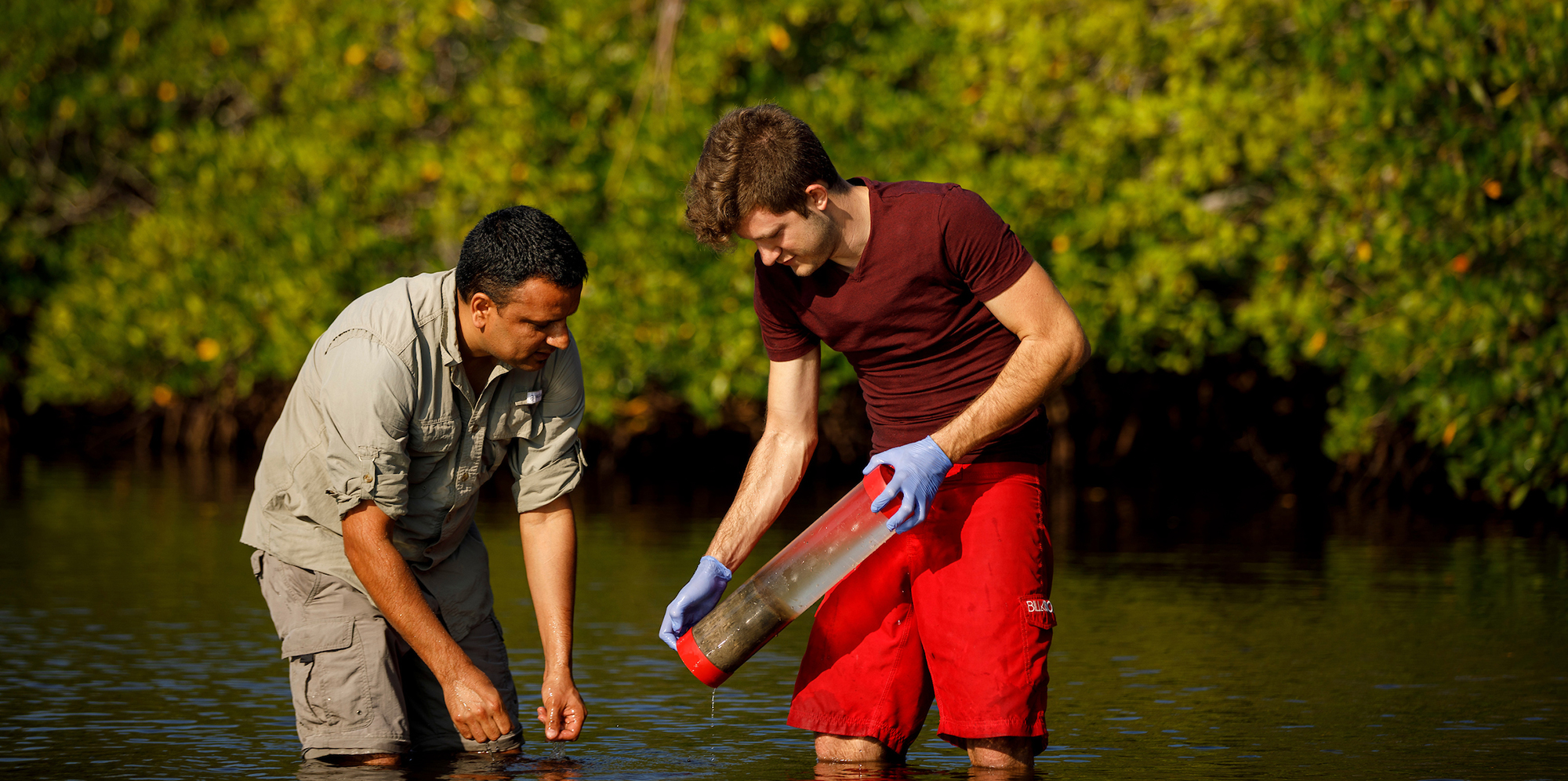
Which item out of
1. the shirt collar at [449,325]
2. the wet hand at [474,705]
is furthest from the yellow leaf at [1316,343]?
the wet hand at [474,705]

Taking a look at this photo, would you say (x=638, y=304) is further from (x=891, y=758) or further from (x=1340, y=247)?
(x=891, y=758)

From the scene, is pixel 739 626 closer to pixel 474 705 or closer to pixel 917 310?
pixel 474 705

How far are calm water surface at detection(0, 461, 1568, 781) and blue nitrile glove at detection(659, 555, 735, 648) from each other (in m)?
0.55

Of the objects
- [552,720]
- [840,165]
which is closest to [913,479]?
[552,720]

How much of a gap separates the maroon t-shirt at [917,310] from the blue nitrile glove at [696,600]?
597mm

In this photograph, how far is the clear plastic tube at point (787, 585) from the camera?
488 cm

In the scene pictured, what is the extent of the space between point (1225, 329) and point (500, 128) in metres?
7.51

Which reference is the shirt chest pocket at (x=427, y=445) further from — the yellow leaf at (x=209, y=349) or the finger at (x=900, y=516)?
the yellow leaf at (x=209, y=349)

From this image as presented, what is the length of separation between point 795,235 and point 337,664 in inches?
68.6

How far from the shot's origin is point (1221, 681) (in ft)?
23.3

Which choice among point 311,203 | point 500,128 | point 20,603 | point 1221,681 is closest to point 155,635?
point 20,603

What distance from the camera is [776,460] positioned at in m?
5.21

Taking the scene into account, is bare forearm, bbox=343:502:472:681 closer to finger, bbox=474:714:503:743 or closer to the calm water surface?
finger, bbox=474:714:503:743

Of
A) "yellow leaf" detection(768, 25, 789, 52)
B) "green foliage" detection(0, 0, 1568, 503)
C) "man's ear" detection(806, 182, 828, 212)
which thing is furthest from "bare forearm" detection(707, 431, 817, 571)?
"yellow leaf" detection(768, 25, 789, 52)
